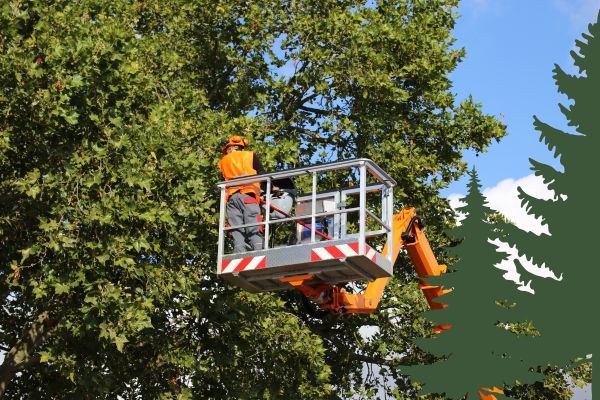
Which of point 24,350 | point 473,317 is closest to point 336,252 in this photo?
point 24,350

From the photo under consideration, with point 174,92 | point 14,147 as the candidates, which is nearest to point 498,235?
point 174,92

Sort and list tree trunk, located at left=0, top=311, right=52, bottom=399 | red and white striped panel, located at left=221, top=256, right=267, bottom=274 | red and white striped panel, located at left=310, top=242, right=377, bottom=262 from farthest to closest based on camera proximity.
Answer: tree trunk, located at left=0, top=311, right=52, bottom=399 → red and white striped panel, located at left=221, top=256, right=267, bottom=274 → red and white striped panel, located at left=310, top=242, right=377, bottom=262

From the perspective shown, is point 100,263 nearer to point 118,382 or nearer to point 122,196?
point 122,196

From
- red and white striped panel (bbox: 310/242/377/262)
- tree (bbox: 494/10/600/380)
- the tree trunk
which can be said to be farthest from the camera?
tree (bbox: 494/10/600/380)

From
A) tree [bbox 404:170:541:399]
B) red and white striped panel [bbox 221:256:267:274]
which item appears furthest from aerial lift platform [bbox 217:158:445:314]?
tree [bbox 404:170:541:399]

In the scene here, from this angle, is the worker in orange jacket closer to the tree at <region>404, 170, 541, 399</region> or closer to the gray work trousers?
the gray work trousers

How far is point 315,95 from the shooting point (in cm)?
2781

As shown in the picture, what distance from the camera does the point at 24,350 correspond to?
22.6m

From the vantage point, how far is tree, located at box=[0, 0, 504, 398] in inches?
723

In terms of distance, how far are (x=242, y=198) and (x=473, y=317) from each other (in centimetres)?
938

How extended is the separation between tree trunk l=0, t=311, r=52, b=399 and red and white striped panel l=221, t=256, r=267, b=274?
23.3ft

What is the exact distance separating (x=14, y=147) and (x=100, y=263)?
2413 millimetres

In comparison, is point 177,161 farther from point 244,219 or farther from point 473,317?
point 473,317

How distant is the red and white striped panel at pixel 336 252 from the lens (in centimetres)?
1570
